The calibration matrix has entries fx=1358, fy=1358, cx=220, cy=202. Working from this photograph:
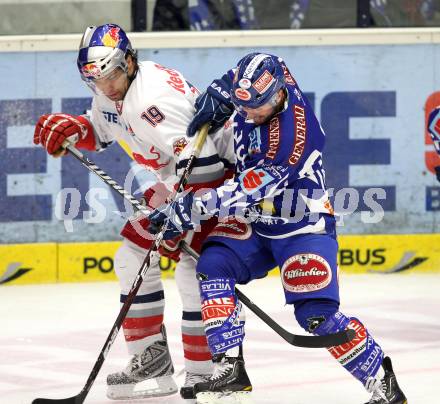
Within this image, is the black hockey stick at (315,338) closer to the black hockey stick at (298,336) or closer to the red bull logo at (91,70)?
the black hockey stick at (298,336)

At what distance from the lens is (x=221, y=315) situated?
3975 millimetres

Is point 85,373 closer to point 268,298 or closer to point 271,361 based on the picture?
point 271,361

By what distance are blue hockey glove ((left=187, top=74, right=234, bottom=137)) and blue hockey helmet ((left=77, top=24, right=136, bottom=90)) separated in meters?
0.28

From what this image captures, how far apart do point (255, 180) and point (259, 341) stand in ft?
5.15

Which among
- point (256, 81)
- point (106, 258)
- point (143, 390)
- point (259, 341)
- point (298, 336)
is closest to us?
point (256, 81)

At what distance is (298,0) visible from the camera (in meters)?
7.11

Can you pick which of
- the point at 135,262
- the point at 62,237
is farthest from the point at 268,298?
the point at 135,262

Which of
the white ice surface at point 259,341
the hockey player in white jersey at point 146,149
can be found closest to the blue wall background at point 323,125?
the white ice surface at point 259,341

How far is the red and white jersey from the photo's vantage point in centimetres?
427

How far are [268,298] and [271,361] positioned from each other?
1.37 metres

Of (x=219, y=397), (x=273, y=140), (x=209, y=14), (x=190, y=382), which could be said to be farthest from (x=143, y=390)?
(x=209, y=14)

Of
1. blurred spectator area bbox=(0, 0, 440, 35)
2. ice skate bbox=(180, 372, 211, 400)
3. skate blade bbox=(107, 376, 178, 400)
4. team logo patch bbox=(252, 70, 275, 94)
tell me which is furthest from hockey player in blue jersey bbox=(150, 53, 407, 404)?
blurred spectator area bbox=(0, 0, 440, 35)

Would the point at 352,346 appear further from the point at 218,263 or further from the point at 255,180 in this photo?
the point at 255,180

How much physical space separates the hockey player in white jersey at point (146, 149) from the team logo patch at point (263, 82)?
1.26 feet
